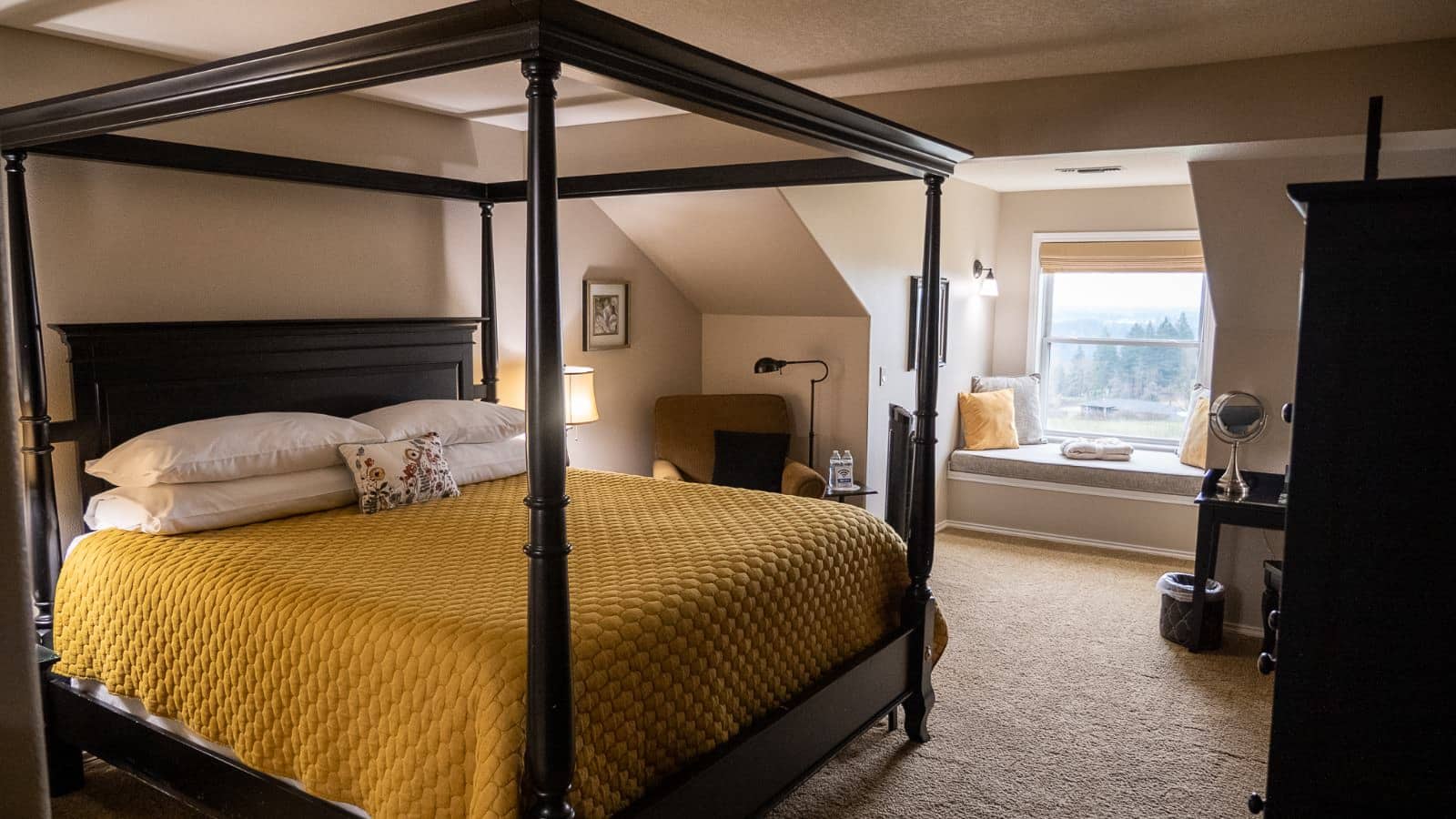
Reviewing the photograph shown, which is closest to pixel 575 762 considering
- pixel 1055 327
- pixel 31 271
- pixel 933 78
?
pixel 31 271

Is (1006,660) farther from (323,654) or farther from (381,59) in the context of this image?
(381,59)

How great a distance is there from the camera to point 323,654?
7.35ft

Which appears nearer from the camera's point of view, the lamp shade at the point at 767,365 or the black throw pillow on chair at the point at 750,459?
the black throw pillow on chair at the point at 750,459

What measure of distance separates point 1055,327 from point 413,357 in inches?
179

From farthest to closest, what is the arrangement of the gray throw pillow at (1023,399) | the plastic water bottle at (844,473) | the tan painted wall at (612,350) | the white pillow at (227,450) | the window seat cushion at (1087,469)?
the gray throw pillow at (1023,399)
the window seat cushion at (1087,469)
the plastic water bottle at (844,473)
the tan painted wall at (612,350)
the white pillow at (227,450)

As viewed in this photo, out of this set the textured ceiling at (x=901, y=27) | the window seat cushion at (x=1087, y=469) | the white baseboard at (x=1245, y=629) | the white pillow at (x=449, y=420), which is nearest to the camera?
the textured ceiling at (x=901, y=27)

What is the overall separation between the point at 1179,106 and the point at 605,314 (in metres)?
2.87

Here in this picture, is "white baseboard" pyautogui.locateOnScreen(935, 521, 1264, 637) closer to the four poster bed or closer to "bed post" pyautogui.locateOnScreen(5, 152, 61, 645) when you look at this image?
the four poster bed

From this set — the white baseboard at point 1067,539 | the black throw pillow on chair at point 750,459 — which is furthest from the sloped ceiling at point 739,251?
the white baseboard at point 1067,539

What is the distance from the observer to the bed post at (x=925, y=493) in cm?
319

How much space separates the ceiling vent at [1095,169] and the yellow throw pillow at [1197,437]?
5.44 ft

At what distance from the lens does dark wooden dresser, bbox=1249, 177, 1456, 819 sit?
1.34 metres

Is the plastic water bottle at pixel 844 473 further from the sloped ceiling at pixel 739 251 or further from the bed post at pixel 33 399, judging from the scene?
the bed post at pixel 33 399

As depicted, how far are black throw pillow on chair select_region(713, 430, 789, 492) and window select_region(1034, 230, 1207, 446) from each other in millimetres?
2576
